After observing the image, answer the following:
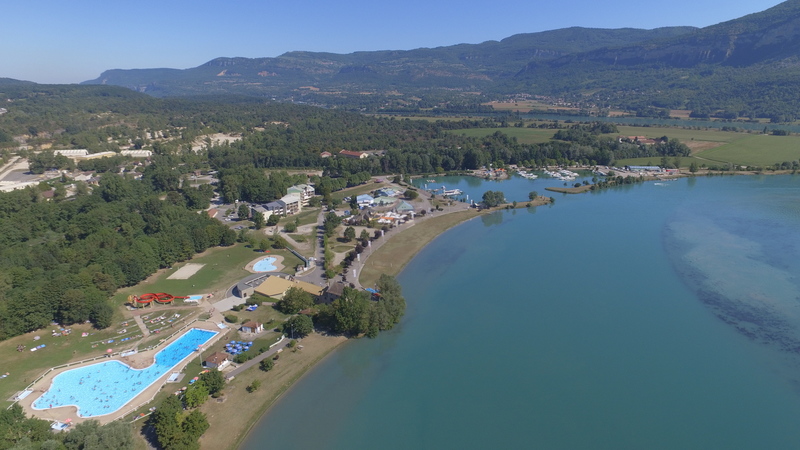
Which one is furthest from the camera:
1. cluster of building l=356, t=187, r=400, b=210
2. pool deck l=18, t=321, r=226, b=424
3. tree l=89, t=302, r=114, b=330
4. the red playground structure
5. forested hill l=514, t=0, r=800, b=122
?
forested hill l=514, t=0, r=800, b=122

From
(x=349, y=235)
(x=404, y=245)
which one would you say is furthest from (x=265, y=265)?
(x=404, y=245)

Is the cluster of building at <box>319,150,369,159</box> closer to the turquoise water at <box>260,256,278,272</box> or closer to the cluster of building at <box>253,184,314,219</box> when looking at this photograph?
the cluster of building at <box>253,184,314,219</box>

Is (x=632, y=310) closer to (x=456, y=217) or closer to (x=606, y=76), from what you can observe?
(x=456, y=217)

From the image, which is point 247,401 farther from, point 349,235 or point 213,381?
point 349,235

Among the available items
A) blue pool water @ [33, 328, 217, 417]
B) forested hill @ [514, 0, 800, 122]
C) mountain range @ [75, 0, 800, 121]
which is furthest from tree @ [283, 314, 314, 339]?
mountain range @ [75, 0, 800, 121]

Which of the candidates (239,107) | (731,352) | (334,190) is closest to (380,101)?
(239,107)

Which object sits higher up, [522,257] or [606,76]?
[606,76]

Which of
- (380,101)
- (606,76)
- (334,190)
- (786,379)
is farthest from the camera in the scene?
(606,76)
